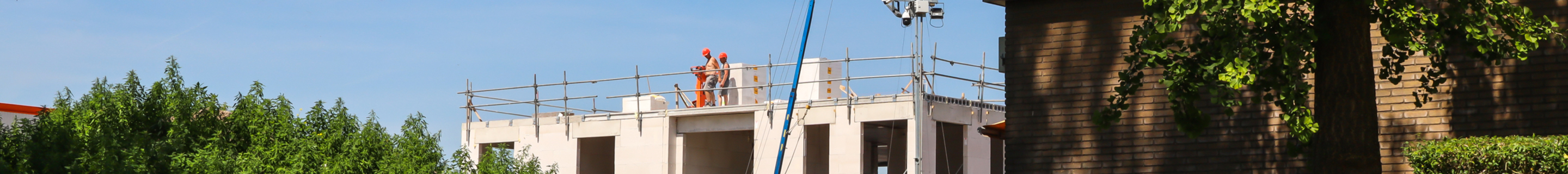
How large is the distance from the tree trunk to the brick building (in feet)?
8.25

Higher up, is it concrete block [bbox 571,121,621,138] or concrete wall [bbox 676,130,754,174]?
concrete block [bbox 571,121,621,138]

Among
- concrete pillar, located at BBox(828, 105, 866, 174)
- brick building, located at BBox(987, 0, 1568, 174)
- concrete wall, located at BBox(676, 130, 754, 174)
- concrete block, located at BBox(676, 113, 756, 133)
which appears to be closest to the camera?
brick building, located at BBox(987, 0, 1568, 174)

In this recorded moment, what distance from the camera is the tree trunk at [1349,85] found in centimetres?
1019

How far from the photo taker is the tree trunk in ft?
33.4

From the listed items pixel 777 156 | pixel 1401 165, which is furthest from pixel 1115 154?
pixel 777 156

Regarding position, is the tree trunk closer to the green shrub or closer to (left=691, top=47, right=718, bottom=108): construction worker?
the green shrub

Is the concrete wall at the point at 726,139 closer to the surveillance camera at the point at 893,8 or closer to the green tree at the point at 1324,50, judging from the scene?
the surveillance camera at the point at 893,8

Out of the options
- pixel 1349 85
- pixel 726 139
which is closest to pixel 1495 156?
pixel 1349 85

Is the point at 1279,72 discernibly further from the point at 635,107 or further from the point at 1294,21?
the point at 635,107

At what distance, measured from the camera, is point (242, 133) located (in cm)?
2105

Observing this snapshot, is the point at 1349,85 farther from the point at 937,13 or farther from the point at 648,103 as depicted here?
the point at 648,103

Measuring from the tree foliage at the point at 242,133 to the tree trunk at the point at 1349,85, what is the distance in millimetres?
12234

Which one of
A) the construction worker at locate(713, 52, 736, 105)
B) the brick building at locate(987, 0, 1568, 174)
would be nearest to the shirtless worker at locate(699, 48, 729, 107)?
the construction worker at locate(713, 52, 736, 105)

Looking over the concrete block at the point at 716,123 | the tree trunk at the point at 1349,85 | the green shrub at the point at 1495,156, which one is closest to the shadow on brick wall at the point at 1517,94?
the green shrub at the point at 1495,156
